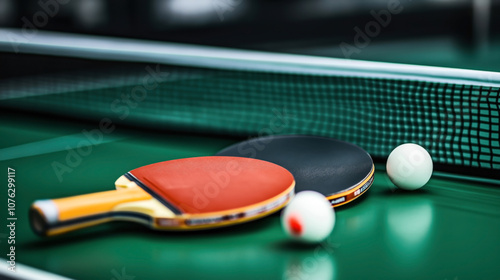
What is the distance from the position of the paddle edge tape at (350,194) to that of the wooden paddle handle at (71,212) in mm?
603

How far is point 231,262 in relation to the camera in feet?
5.51

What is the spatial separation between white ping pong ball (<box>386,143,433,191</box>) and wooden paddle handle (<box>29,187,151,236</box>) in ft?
2.97

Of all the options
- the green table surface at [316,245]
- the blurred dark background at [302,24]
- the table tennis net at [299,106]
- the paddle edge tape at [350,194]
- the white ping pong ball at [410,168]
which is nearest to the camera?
the green table surface at [316,245]

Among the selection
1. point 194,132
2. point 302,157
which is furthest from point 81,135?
point 302,157

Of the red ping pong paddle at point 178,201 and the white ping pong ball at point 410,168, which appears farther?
the white ping pong ball at point 410,168

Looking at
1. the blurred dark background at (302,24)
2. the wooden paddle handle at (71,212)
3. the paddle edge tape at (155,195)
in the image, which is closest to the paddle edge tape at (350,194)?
the paddle edge tape at (155,195)

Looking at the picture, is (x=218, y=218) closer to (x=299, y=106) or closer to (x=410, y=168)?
(x=410, y=168)

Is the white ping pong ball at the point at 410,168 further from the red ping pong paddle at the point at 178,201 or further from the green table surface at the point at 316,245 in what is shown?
the red ping pong paddle at the point at 178,201

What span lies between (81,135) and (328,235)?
5.96 feet

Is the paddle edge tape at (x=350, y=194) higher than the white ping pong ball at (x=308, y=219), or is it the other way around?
the white ping pong ball at (x=308, y=219)

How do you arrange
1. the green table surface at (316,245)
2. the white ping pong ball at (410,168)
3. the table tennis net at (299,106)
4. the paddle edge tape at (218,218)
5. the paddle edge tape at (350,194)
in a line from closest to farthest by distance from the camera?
1. the green table surface at (316,245)
2. the paddle edge tape at (218,218)
3. the paddle edge tape at (350,194)
4. the white ping pong ball at (410,168)
5. the table tennis net at (299,106)

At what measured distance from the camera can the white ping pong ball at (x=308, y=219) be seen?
169cm

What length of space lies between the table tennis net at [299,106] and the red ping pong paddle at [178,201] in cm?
90

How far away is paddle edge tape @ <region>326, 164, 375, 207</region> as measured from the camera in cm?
199
